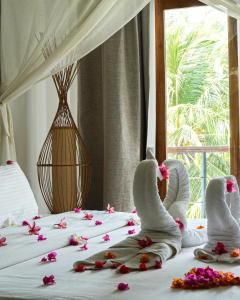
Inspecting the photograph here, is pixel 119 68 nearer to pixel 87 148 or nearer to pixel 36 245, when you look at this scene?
pixel 87 148

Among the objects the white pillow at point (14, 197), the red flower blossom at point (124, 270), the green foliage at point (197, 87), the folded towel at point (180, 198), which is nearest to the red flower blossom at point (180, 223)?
the folded towel at point (180, 198)

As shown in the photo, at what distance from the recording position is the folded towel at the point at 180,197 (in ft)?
7.68

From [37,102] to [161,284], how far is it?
9.32 feet

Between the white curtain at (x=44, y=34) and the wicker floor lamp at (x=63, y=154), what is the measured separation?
0.97 ft

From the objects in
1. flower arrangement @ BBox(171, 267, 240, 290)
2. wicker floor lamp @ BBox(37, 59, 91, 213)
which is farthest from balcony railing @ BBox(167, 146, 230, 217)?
flower arrangement @ BBox(171, 267, 240, 290)

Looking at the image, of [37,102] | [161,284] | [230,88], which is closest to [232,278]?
[161,284]

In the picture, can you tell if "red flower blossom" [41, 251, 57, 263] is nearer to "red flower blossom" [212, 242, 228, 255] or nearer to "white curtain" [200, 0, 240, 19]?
"red flower blossom" [212, 242, 228, 255]

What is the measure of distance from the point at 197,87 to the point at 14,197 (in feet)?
5.79

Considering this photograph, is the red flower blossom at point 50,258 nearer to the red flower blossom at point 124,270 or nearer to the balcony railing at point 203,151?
the red flower blossom at point 124,270

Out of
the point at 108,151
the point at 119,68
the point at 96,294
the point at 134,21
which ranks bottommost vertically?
the point at 96,294

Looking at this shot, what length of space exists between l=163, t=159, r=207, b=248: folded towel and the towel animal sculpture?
7 cm

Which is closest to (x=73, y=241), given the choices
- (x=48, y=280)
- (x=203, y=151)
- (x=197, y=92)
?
(x=48, y=280)

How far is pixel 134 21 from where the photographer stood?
14.1ft

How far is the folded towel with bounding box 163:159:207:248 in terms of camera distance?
234 cm
